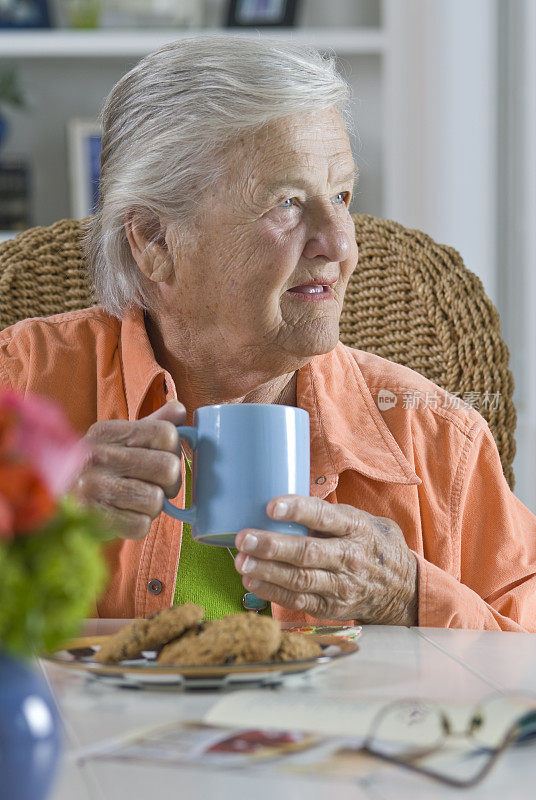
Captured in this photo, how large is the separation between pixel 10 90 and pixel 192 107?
61.9 inches

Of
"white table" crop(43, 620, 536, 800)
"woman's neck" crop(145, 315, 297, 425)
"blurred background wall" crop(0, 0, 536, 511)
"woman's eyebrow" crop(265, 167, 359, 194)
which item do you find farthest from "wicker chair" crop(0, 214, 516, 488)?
"blurred background wall" crop(0, 0, 536, 511)

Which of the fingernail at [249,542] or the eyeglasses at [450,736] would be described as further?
the fingernail at [249,542]

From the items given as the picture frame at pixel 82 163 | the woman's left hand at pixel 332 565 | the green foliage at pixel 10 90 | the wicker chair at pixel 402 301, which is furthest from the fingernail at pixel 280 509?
the green foliage at pixel 10 90

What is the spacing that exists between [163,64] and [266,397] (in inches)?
16.6

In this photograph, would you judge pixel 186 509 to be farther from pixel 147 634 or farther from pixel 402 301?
pixel 402 301

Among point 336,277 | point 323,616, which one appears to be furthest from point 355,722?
point 336,277

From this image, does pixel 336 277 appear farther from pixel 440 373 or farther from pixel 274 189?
pixel 440 373

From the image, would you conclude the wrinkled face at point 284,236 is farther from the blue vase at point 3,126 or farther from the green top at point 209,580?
the blue vase at point 3,126

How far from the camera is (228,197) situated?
114 centimetres

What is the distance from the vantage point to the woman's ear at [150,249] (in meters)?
1.21

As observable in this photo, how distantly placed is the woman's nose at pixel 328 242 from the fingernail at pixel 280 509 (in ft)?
1.36

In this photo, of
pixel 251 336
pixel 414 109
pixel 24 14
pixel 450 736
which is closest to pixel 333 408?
pixel 251 336

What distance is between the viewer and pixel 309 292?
1133 millimetres

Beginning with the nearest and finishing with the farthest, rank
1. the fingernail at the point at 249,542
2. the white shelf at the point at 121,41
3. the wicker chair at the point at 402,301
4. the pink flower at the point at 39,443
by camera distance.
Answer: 1. the pink flower at the point at 39,443
2. the fingernail at the point at 249,542
3. the wicker chair at the point at 402,301
4. the white shelf at the point at 121,41
